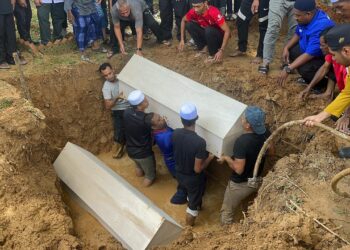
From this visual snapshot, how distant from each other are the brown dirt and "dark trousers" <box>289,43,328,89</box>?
0.93 ft

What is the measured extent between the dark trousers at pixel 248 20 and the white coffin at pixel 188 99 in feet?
5.45

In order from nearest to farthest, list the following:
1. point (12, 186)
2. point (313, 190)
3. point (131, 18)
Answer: point (313, 190) → point (12, 186) → point (131, 18)

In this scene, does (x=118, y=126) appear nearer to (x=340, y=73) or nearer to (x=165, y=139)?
(x=165, y=139)

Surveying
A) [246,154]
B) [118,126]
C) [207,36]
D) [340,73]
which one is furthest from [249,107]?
[118,126]

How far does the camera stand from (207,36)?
6.86 m

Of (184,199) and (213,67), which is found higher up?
(213,67)

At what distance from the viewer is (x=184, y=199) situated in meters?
6.44

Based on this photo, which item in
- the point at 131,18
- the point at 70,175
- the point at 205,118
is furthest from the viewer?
the point at 131,18

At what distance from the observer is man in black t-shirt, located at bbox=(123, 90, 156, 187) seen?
6.00 metres

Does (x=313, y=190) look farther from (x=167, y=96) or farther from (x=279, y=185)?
(x=167, y=96)

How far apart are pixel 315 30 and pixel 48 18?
5.31 meters

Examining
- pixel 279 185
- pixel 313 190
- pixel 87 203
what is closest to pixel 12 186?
pixel 87 203

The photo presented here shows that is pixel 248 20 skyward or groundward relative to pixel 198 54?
skyward

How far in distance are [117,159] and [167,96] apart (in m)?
2.28
